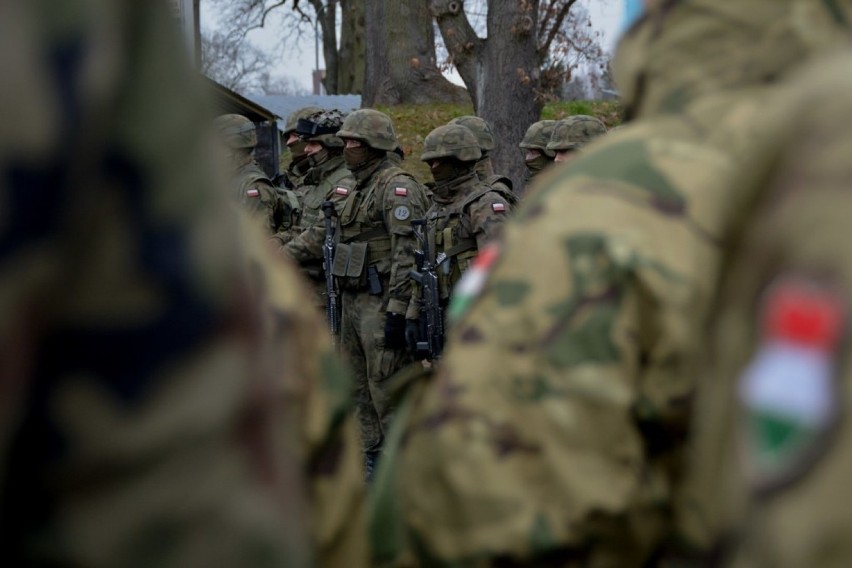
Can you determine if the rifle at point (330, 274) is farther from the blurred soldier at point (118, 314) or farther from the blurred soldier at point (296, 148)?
the blurred soldier at point (118, 314)

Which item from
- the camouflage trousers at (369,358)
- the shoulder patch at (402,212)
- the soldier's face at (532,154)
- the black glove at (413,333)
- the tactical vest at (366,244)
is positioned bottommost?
the camouflage trousers at (369,358)

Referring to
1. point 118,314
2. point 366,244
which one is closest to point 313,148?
point 366,244

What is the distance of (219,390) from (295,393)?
703 mm

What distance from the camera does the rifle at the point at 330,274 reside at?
9375 mm

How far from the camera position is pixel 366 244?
30.0 ft

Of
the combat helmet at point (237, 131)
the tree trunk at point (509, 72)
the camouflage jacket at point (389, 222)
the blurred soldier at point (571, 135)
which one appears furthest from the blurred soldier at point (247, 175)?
the tree trunk at point (509, 72)

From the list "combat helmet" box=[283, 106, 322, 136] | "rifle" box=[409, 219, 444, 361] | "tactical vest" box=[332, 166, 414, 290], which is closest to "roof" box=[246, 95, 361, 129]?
"combat helmet" box=[283, 106, 322, 136]

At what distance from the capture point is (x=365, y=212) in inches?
363

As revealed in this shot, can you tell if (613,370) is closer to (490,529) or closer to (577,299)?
(577,299)

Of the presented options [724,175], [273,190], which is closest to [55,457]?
[724,175]

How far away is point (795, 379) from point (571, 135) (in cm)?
794

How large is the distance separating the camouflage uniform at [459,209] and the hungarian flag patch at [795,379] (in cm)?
725

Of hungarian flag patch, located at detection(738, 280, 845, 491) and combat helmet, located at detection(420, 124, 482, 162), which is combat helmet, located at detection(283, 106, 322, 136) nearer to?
combat helmet, located at detection(420, 124, 482, 162)

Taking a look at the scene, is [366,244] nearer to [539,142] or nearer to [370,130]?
[370,130]
